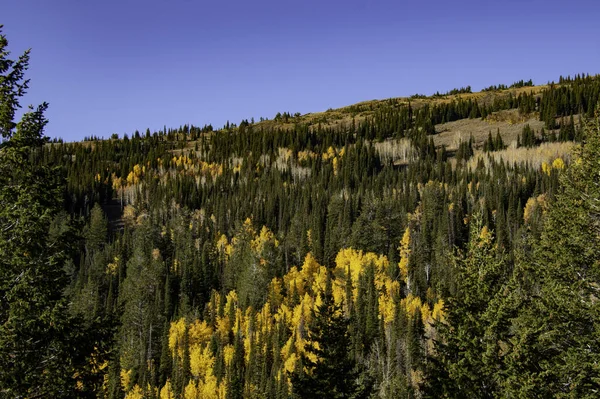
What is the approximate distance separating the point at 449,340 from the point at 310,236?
10944cm

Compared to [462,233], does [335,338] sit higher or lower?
higher

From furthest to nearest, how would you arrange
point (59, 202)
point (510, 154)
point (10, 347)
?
point (510, 154), point (59, 202), point (10, 347)

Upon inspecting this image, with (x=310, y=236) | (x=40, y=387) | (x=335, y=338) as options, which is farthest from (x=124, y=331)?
(x=40, y=387)

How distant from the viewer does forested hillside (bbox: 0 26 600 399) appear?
1331 cm

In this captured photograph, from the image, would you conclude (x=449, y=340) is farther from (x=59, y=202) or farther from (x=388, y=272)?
(x=388, y=272)

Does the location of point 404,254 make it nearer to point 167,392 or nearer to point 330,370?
point 167,392

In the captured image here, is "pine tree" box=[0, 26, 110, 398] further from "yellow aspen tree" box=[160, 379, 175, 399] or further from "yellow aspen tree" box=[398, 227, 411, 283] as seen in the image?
"yellow aspen tree" box=[398, 227, 411, 283]

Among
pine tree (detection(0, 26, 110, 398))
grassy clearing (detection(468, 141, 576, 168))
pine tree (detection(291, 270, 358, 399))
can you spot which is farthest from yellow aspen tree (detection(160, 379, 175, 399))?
grassy clearing (detection(468, 141, 576, 168))

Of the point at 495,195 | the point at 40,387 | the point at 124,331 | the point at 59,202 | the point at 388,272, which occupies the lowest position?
the point at 124,331

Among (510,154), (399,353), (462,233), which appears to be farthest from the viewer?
(510,154)

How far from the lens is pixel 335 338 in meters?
22.8

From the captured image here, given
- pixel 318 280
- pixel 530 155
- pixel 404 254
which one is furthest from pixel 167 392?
pixel 530 155

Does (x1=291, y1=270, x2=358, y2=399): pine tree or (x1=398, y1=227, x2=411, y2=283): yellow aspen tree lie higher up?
(x1=291, y1=270, x2=358, y2=399): pine tree

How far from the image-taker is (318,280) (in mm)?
102312
